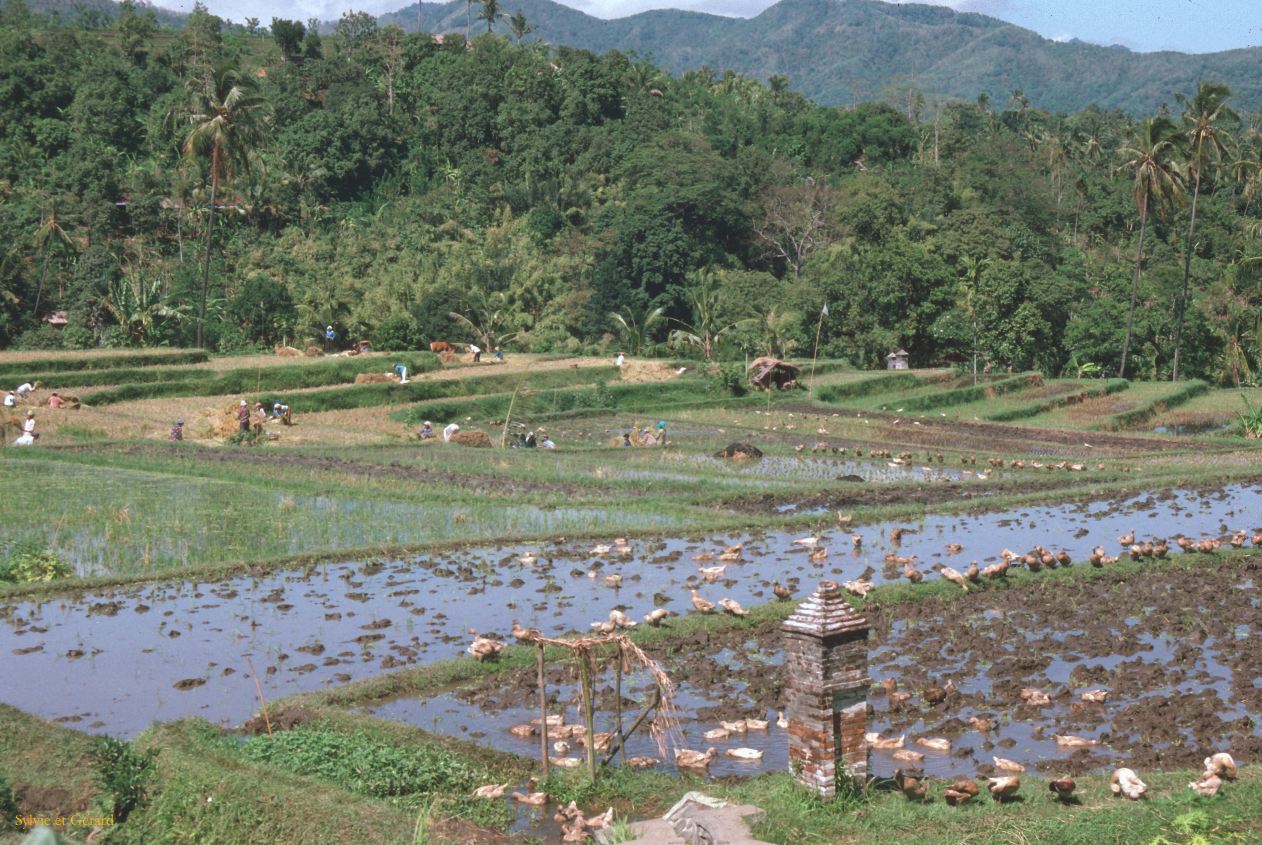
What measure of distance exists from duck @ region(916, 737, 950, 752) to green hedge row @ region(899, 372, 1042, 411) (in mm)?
28273

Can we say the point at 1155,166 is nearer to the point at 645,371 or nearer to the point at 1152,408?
the point at 1152,408

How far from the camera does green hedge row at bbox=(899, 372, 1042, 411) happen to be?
126 ft

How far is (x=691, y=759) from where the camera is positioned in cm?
966

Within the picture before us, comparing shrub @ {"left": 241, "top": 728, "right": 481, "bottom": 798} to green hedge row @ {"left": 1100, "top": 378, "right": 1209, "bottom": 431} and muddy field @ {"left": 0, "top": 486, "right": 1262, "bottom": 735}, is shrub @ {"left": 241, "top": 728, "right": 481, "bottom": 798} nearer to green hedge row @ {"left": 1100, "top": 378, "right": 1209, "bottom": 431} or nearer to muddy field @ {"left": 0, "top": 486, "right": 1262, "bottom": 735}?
muddy field @ {"left": 0, "top": 486, "right": 1262, "bottom": 735}

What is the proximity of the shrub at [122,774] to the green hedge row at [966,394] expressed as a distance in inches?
1221

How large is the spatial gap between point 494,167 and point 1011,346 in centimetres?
3532

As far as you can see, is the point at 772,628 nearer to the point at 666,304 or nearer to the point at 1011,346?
the point at 1011,346

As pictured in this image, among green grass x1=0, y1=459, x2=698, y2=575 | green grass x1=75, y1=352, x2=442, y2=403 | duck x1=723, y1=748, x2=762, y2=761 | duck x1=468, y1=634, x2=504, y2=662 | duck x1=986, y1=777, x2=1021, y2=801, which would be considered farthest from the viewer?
green grass x1=75, y1=352, x2=442, y2=403

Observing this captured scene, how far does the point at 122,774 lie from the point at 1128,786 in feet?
20.7

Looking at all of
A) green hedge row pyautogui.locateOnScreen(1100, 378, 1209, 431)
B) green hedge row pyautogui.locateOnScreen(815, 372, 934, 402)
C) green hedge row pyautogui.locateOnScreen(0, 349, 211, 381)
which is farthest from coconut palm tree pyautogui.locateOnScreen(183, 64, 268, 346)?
green hedge row pyautogui.locateOnScreen(1100, 378, 1209, 431)

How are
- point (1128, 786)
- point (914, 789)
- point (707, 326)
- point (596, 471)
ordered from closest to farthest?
point (1128, 786) < point (914, 789) < point (596, 471) < point (707, 326)

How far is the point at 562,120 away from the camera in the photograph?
75938 millimetres

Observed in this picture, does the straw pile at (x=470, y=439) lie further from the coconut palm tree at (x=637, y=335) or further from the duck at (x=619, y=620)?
the duck at (x=619, y=620)

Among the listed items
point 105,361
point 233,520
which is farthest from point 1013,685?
point 105,361
